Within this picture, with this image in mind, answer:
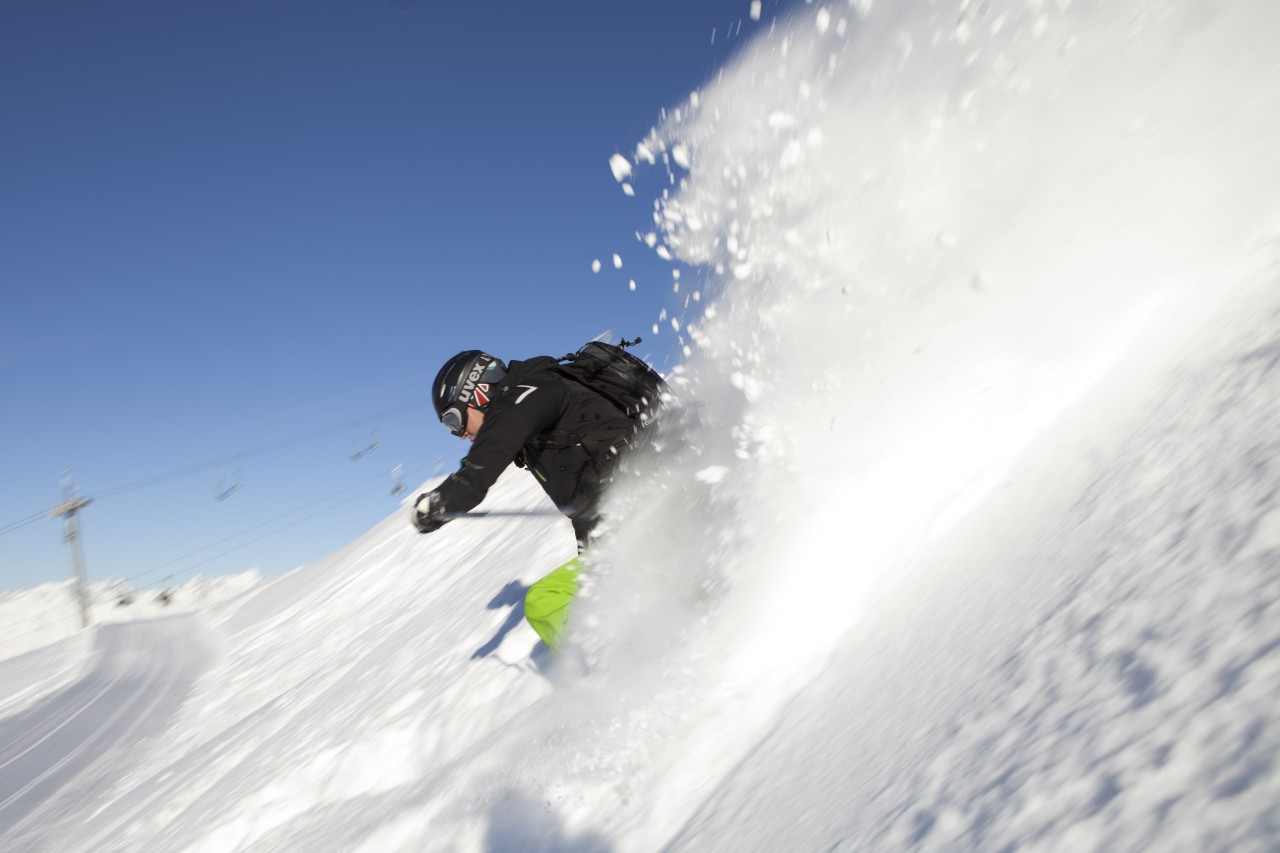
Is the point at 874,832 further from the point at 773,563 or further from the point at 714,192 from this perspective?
the point at 714,192

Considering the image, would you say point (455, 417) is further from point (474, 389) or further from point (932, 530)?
point (932, 530)

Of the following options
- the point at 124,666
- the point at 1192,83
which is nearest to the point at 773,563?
the point at 1192,83

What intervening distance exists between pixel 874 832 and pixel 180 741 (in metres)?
9.52

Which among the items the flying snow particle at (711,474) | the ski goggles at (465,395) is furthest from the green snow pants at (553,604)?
the ski goggles at (465,395)

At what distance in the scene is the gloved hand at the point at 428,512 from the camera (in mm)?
3373

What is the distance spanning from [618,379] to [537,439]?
54 cm

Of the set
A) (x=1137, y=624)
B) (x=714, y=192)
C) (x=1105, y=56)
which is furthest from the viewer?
(x=714, y=192)

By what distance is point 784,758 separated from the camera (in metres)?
1.72

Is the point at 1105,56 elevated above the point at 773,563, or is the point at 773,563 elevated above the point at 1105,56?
the point at 1105,56

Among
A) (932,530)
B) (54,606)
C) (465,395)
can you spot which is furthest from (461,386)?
(54,606)

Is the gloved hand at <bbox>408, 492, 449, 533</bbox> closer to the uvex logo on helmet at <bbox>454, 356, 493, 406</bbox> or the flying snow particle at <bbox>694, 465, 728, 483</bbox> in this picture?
the uvex logo on helmet at <bbox>454, 356, 493, 406</bbox>

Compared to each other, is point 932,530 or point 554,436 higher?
point 554,436

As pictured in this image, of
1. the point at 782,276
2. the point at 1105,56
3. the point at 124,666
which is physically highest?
the point at 124,666

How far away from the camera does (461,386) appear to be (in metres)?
3.83
